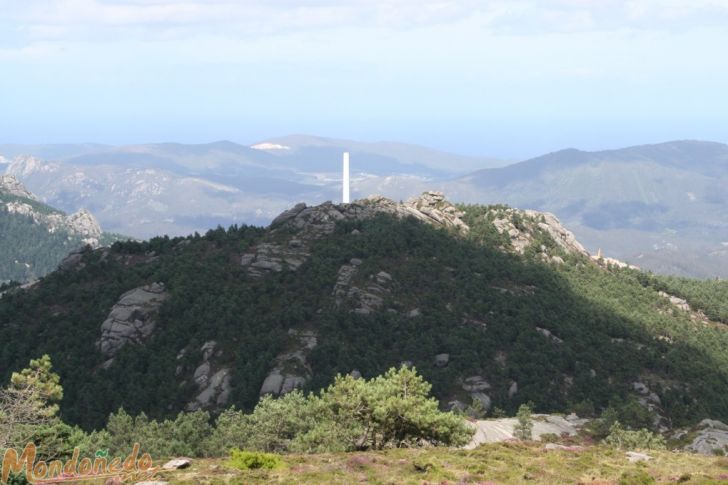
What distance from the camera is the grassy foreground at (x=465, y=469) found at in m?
63.0

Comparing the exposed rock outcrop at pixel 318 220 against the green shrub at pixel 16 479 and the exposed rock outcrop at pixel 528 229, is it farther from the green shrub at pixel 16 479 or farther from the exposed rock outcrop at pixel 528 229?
the green shrub at pixel 16 479

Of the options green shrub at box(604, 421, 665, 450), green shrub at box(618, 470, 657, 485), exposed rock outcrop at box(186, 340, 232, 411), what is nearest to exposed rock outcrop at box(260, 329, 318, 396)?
exposed rock outcrop at box(186, 340, 232, 411)

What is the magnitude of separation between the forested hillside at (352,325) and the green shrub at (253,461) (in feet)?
157

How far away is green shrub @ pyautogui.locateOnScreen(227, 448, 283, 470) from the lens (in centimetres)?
6619

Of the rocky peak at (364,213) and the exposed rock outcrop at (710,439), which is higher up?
the rocky peak at (364,213)

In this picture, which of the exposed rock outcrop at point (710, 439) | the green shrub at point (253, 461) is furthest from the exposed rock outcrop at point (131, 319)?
the exposed rock outcrop at point (710, 439)

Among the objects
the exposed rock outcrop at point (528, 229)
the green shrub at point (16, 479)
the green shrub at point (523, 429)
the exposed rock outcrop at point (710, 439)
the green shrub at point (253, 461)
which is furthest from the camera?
the exposed rock outcrop at point (528, 229)

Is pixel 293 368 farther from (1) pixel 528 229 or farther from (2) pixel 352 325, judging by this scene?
(1) pixel 528 229

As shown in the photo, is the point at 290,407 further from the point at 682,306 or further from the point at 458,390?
the point at 682,306

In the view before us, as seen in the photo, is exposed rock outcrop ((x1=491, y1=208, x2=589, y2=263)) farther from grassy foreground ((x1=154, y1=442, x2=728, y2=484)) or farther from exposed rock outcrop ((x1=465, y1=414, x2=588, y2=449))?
grassy foreground ((x1=154, y1=442, x2=728, y2=484))

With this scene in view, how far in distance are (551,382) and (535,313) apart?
56.5 ft

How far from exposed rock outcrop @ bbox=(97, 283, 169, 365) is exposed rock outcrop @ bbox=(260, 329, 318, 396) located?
21644mm

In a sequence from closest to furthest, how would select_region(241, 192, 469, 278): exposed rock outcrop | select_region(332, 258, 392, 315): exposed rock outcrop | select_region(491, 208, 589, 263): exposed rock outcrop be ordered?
1. select_region(332, 258, 392, 315): exposed rock outcrop
2. select_region(241, 192, 469, 278): exposed rock outcrop
3. select_region(491, 208, 589, 263): exposed rock outcrop

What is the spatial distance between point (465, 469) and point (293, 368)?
5847cm
